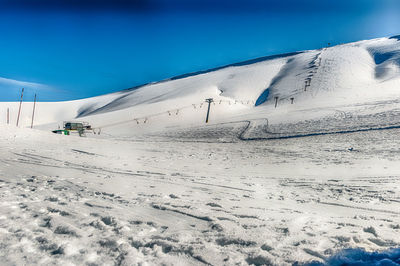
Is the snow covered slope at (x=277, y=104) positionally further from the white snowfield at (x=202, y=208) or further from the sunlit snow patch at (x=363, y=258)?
the sunlit snow patch at (x=363, y=258)

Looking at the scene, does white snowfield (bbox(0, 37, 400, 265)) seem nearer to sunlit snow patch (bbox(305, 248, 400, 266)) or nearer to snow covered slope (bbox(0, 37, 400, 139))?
sunlit snow patch (bbox(305, 248, 400, 266))

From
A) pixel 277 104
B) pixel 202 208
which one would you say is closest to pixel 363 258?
pixel 202 208

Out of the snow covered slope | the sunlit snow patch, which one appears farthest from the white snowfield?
the snow covered slope

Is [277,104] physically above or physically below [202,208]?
above

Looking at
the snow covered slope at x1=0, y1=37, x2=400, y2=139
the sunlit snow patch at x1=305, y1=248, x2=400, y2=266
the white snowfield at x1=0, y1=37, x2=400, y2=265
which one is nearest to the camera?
the sunlit snow patch at x1=305, y1=248, x2=400, y2=266

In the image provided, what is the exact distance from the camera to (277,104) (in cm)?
4484

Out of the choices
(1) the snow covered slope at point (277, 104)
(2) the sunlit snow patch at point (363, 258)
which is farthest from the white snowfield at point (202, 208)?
(1) the snow covered slope at point (277, 104)

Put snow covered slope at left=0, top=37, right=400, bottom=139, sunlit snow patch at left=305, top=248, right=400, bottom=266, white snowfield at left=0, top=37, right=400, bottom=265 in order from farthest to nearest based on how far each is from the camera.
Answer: snow covered slope at left=0, top=37, right=400, bottom=139, white snowfield at left=0, top=37, right=400, bottom=265, sunlit snow patch at left=305, top=248, right=400, bottom=266

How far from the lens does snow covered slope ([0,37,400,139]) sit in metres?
23.6

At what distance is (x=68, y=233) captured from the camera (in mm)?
3496

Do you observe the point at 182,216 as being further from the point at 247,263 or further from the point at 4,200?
the point at 4,200

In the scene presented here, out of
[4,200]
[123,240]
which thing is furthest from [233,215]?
[4,200]

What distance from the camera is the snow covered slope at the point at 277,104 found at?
23.6 m

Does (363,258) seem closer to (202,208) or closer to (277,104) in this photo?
(202,208)
